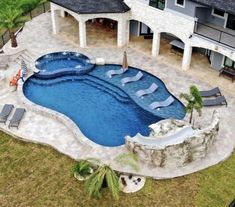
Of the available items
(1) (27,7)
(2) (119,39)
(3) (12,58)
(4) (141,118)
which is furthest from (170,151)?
(1) (27,7)

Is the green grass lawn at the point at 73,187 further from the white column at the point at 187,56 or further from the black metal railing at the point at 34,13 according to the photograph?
the black metal railing at the point at 34,13

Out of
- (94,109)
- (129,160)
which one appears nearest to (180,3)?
(94,109)

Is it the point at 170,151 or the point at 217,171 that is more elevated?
the point at 170,151

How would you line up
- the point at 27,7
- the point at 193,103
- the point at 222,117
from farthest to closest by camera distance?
1. the point at 27,7
2. the point at 222,117
3. the point at 193,103

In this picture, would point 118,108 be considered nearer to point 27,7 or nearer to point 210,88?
point 210,88

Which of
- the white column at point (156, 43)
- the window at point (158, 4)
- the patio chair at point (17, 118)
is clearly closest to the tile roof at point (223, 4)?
the window at point (158, 4)
